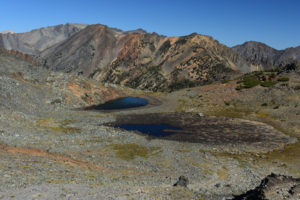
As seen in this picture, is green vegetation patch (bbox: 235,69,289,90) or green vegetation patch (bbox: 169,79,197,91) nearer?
green vegetation patch (bbox: 235,69,289,90)

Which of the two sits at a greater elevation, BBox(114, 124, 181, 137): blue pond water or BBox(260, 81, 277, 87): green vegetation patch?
BBox(260, 81, 277, 87): green vegetation patch

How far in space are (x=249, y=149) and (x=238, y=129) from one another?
58.9 ft

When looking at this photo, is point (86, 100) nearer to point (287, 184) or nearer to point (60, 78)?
point (60, 78)

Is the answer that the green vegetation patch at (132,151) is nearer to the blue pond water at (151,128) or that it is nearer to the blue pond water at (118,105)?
the blue pond water at (151,128)

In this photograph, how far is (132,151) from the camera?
4478 centimetres

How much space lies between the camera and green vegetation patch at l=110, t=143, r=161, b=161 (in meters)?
41.9

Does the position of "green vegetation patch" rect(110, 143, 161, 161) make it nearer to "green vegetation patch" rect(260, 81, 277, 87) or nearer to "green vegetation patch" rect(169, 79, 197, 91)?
"green vegetation patch" rect(260, 81, 277, 87)

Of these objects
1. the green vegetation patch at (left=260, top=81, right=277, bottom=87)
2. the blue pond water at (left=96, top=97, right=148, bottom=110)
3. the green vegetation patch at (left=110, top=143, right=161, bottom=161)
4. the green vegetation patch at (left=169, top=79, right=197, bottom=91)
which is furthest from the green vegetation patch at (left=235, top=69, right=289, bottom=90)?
the green vegetation patch at (left=110, top=143, right=161, bottom=161)

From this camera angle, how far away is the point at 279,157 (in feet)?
150

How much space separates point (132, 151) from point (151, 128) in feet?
75.5

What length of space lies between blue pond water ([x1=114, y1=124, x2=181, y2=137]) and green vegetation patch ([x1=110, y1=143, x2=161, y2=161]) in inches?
511

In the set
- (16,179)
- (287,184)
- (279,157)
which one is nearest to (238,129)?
(279,157)

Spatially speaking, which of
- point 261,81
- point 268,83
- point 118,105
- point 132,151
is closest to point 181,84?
point 261,81

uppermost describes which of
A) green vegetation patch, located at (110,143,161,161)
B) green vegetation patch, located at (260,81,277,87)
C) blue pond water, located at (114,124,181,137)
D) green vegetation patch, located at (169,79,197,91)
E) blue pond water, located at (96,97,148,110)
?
green vegetation patch, located at (169,79,197,91)
